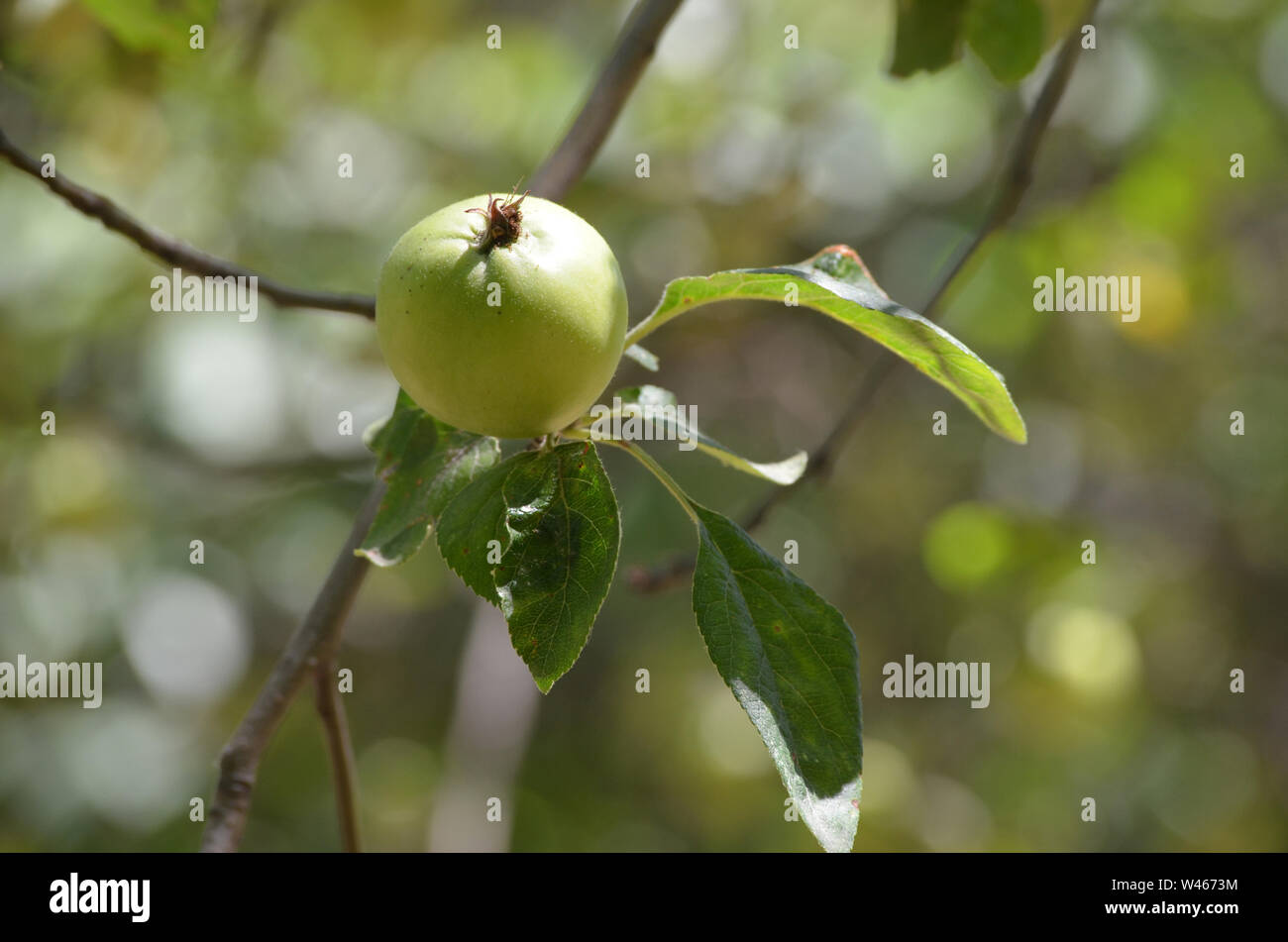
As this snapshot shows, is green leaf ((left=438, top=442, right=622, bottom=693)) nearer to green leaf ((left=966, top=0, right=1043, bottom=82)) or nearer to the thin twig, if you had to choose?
the thin twig

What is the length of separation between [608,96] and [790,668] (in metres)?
0.73

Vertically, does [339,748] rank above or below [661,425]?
below

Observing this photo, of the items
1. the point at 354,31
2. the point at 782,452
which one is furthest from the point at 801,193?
the point at 354,31

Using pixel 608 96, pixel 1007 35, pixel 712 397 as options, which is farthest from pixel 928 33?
pixel 712 397

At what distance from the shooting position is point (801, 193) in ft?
9.95

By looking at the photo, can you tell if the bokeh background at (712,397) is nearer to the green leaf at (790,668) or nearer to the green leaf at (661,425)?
the green leaf at (661,425)

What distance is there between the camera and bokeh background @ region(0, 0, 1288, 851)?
2.99 m

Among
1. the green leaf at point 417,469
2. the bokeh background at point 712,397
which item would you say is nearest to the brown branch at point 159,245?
the green leaf at point 417,469

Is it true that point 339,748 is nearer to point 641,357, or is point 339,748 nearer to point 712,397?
point 641,357

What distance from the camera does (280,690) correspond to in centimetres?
111

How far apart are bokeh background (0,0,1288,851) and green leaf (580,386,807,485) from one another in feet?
5.49

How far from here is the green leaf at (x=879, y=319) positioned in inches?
33.5
